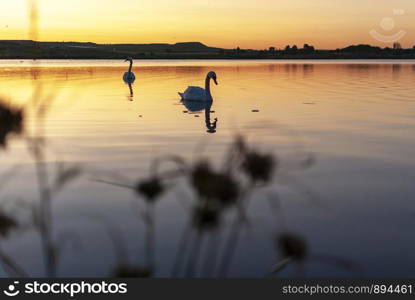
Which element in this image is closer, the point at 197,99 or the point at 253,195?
the point at 253,195

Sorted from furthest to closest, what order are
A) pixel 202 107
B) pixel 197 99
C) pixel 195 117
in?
pixel 197 99, pixel 202 107, pixel 195 117

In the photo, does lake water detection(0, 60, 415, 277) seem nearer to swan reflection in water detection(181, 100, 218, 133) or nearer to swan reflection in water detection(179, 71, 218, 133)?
swan reflection in water detection(181, 100, 218, 133)

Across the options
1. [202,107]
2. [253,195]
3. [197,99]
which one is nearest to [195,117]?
[202,107]

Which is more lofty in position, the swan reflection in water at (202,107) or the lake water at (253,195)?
the swan reflection in water at (202,107)

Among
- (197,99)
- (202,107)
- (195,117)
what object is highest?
(197,99)

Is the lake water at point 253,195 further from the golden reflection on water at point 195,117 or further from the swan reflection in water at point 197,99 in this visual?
the swan reflection in water at point 197,99

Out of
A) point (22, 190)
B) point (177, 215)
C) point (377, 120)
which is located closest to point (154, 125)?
point (377, 120)

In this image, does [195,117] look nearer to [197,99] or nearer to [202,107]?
[202,107]

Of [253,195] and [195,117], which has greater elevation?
[195,117]

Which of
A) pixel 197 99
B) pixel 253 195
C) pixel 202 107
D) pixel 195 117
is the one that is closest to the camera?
pixel 253 195

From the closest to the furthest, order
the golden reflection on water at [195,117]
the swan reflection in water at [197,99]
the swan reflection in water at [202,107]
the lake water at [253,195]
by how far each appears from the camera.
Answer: the lake water at [253,195]
the golden reflection on water at [195,117]
the swan reflection in water at [202,107]
the swan reflection in water at [197,99]

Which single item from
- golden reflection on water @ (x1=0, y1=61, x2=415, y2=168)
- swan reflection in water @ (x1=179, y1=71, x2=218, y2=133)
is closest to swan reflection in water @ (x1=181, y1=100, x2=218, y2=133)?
swan reflection in water @ (x1=179, y1=71, x2=218, y2=133)

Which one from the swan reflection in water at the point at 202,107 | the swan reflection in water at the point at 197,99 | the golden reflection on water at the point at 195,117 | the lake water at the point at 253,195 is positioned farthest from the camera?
the swan reflection in water at the point at 197,99

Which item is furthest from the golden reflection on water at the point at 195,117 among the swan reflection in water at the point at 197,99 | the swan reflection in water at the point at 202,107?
the swan reflection in water at the point at 197,99
